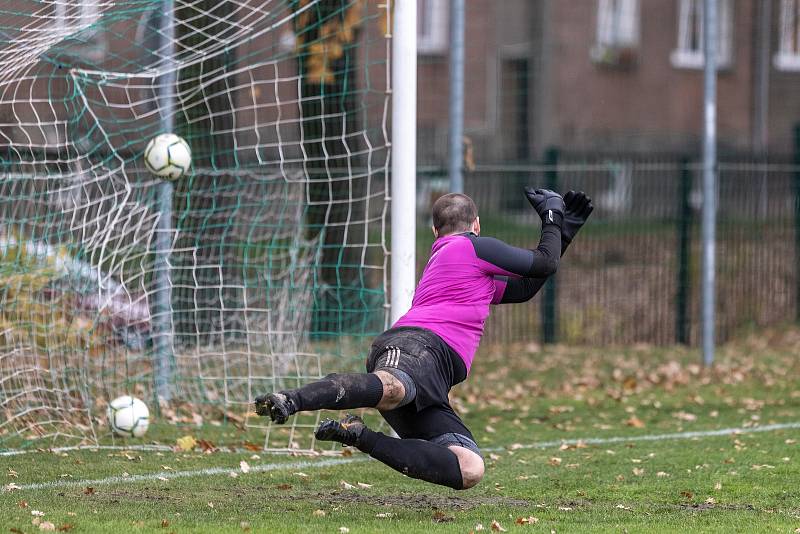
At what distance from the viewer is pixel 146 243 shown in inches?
365

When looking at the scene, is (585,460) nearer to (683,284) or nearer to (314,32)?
(314,32)

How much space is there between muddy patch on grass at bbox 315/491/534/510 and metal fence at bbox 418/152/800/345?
7758mm

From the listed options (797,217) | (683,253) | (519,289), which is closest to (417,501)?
(519,289)

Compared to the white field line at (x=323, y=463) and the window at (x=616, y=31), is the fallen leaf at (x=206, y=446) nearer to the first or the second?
the white field line at (x=323, y=463)

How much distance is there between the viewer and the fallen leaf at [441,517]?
5.59 metres

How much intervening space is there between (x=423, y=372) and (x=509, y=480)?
56.9 inches

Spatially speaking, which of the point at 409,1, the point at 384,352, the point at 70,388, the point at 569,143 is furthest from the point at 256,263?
the point at 569,143

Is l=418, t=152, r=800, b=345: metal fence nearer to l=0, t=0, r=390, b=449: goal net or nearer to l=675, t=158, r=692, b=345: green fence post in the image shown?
l=675, t=158, r=692, b=345: green fence post

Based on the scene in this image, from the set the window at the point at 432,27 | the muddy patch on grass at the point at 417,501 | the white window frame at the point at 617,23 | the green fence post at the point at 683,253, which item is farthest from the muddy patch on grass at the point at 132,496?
the white window frame at the point at 617,23

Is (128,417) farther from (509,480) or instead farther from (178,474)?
(509,480)

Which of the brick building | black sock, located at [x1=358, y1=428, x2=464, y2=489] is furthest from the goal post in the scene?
the brick building

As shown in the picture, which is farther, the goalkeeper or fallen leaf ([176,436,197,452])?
fallen leaf ([176,436,197,452])

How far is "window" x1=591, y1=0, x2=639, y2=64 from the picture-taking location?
25516mm

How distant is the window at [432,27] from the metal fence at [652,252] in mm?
8747
